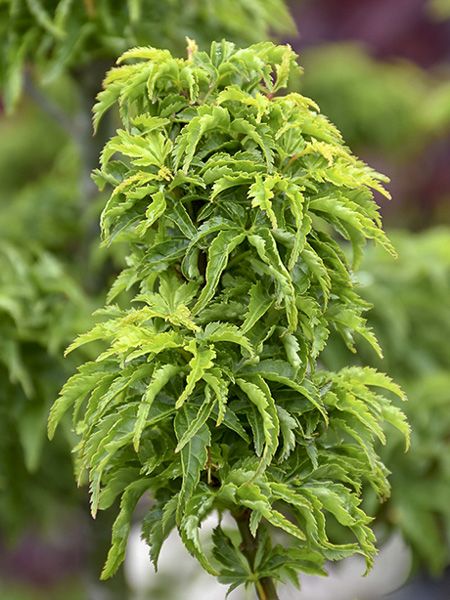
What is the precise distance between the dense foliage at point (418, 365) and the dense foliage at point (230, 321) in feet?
3.49

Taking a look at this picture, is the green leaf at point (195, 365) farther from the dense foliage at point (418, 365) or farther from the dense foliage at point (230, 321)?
the dense foliage at point (418, 365)

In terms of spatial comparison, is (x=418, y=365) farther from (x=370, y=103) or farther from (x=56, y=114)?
(x=370, y=103)

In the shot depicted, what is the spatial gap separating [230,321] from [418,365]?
144cm

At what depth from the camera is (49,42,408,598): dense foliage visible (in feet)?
3.34

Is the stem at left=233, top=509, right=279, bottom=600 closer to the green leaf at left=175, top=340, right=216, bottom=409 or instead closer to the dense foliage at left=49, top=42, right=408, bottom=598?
the dense foliage at left=49, top=42, right=408, bottom=598

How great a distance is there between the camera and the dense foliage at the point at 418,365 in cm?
223

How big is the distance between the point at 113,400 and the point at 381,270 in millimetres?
1442

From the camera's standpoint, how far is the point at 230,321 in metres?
1.08

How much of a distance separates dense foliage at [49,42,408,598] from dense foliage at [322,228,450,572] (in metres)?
1.06

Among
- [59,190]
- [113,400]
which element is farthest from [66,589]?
[113,400]

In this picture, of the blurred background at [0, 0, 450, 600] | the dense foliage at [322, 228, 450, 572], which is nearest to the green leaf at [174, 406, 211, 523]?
the blurred background at [0, 0, 450, 600]

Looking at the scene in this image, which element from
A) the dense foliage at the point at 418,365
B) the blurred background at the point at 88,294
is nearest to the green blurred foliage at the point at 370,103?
the blurred background at the point at 88,294

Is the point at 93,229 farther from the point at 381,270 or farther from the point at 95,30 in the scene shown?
the point at 381,270

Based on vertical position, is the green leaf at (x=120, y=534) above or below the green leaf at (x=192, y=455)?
below
